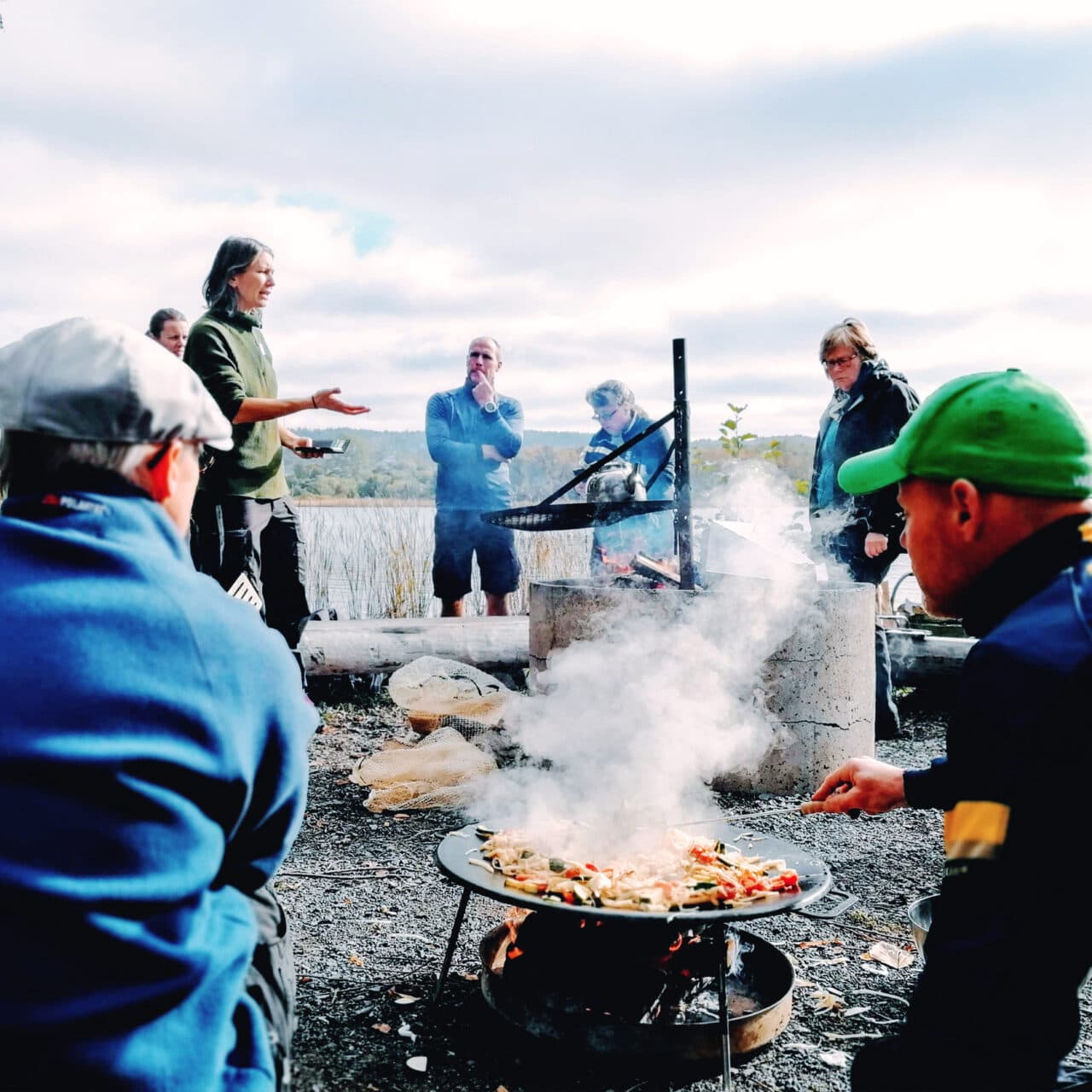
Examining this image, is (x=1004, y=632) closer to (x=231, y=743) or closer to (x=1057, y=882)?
(x=1057, y=882)

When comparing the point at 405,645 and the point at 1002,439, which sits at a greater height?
the point at 1002,439

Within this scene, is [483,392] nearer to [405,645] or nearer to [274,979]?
[405,645]

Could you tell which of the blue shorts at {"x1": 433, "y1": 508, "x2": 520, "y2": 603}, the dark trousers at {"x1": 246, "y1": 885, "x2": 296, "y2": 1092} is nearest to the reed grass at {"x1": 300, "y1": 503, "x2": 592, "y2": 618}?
the blue shorts at {"x1": 433, "y1": 508, "x2": 520, "y2": 603}

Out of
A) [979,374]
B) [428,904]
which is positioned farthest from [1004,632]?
[428,904]

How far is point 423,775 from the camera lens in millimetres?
6000

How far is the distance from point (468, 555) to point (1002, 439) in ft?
22.9

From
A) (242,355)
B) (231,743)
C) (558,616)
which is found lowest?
(558,616)

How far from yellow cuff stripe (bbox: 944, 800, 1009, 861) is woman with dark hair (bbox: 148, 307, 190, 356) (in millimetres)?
6931

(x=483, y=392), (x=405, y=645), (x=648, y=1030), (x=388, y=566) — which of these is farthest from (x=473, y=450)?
(x=648, y=1030)

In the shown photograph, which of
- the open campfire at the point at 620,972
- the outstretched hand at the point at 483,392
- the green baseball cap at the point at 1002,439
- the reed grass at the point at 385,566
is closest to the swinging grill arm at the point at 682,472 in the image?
the open campfire at the point at 620,972

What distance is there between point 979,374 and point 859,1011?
2.50 m

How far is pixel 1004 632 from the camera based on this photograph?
1.73 metres

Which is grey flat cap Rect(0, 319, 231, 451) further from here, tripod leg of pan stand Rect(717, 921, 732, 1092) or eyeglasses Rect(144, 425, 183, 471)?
tripod leg of pan stand Rect(717, 921, 732, 1092)

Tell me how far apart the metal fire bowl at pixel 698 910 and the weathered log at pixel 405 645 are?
4.76m
